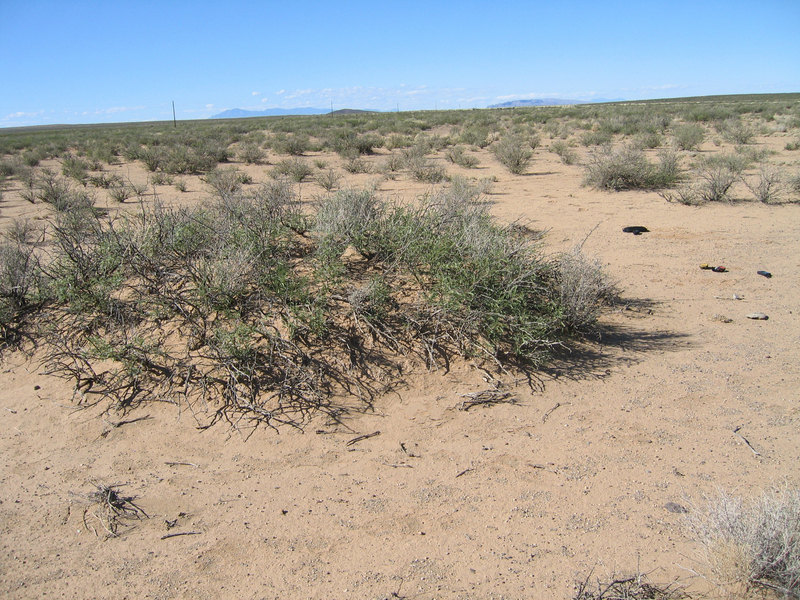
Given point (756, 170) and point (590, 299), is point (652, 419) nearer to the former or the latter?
point (590, 299)

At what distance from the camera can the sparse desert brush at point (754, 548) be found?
224 centimetres

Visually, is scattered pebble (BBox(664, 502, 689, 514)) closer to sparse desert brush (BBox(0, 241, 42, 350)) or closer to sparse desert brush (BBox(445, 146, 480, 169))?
sparse desert brush (BBox(0, 241, 42, 350))

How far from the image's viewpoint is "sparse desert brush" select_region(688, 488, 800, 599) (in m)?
2.24

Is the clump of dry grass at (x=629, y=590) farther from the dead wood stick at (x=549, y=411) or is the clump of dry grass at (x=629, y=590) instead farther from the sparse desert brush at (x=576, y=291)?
the sparse desert brush at (x=576, y=291)

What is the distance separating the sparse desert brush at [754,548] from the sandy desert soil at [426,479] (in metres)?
0.14

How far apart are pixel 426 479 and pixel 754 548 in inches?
66.7

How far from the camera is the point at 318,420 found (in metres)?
3.77

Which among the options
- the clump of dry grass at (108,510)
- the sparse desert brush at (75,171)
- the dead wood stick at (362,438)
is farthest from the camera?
the sparse desert brush at (75,171)

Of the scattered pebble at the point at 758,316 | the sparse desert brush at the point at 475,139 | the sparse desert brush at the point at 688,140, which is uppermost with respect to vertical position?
the sparse desert brush at the point at 475,139

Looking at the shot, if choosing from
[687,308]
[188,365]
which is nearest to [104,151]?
[188,365]

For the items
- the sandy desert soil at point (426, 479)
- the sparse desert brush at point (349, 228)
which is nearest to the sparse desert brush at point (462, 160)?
the sparse desert brush at point (349, 228)

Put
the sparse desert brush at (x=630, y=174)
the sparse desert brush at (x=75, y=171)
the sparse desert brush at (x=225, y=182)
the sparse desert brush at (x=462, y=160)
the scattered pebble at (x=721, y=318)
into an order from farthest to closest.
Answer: the sparse desert brush at (x=462, y=160), the sparse desert brush at (x=75, y=171), the sparse desert brush at (x=630, y=174), the sparse desert brush at (x=225, y=182), the scattered pebble at (x=721, y=318)

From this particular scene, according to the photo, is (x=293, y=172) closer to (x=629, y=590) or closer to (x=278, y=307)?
(x=278, y=307)

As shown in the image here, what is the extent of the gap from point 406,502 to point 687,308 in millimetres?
4253
